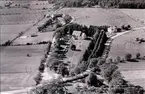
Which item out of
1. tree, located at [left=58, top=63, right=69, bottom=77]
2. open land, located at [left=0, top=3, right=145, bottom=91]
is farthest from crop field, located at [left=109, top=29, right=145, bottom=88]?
tree, located at [left=58, top=63, right=69, bottom=77]

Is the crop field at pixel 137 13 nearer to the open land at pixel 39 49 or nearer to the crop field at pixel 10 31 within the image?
the open land at pixel 39 49

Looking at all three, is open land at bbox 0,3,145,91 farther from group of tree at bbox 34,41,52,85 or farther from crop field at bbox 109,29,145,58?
group of tree at bbox 34,41,52,85

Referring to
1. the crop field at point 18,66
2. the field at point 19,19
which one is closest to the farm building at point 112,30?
the field at point 19,19

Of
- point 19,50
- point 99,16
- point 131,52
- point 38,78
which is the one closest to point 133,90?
point 38,78

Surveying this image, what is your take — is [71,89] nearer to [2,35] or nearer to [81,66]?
[81,66]

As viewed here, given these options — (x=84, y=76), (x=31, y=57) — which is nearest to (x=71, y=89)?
(x=84, y=76)
